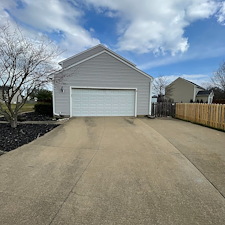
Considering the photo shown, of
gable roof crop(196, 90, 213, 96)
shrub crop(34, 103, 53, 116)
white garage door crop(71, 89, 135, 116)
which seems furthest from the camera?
gable roof crop(196, 90, 213, 96)

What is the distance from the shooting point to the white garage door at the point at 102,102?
10.9 m

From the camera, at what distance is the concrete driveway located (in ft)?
6.27

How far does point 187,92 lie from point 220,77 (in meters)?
6.25

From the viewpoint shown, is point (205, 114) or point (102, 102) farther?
point (102, 102)

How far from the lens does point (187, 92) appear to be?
102ft

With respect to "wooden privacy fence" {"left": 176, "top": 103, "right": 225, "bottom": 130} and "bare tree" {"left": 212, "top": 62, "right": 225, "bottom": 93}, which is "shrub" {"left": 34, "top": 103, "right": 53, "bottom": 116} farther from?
"bare tree" {"left": 212, "top": 62, "right": 225, "bottom": 93}

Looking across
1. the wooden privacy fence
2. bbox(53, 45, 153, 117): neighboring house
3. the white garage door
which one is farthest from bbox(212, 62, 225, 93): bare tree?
the white garage door

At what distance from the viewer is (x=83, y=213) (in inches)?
77.0

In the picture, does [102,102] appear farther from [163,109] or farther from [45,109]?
[163,109]

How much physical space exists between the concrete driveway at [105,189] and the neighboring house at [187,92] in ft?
99.7

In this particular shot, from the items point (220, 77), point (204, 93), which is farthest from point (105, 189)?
point (220, 77)

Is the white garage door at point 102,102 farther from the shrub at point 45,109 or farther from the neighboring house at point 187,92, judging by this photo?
the neighboring house at point 187,92

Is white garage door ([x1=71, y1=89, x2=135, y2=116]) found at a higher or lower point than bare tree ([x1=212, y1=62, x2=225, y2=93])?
lower

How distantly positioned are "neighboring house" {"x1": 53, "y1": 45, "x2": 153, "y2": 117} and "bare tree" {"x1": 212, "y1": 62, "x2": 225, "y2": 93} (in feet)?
79.1
